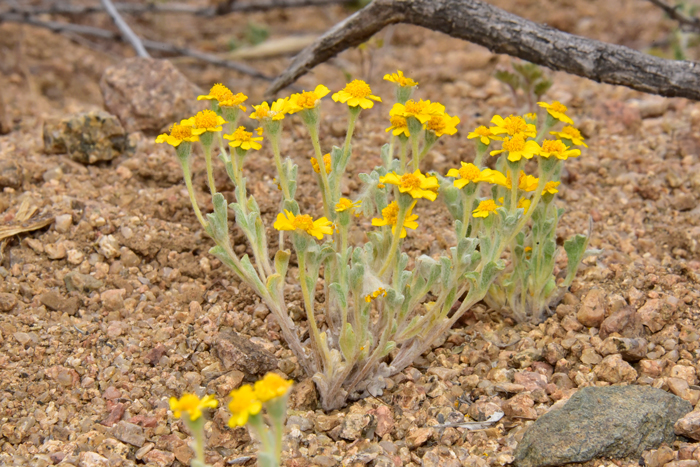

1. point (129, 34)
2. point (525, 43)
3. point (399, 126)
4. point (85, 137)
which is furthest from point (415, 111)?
point (129, 34)

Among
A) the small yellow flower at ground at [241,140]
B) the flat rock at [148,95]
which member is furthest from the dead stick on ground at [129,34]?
the small yellow flower at ground at [241,140]

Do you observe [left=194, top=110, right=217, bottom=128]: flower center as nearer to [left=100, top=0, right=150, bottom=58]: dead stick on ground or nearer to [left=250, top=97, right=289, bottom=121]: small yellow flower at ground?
[left=250, top=97, right=289, bottom=121]: small yellow flower at ground

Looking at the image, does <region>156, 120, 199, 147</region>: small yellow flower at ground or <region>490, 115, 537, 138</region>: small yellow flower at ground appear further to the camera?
<region>490, 115, 537, 138</region>: small yellow flower at ground

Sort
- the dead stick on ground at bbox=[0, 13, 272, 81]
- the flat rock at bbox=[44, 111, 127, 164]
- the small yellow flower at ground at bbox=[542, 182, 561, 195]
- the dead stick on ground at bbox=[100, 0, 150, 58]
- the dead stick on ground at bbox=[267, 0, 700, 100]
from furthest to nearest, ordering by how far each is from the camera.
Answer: the dead stick on ground at bbox=[0, 13, 272, 81] → the dead stick on ground at bbox=[100, 0, 150, 58] → the flat rock at bbox=[44, 111, 127, 164] → the dead stick on ground at bbox=[267, 0, 700, 100] → the small yellow flower at ground at bbox=[542, 182, 561, 195]

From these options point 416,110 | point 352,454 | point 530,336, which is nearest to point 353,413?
point 352,454

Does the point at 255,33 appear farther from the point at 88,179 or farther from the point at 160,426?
the point at 160,426

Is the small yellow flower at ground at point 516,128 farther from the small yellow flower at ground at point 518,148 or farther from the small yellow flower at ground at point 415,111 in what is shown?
the small yellow flower at ground at point 415,111

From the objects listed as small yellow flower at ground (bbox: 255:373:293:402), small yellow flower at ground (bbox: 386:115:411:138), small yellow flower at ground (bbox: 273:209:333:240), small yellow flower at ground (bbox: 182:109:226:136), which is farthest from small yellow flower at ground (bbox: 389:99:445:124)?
small yellow flower at ground (bbox: 255:373:293:402)

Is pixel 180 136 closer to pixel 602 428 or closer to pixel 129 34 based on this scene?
pixel 602 428
